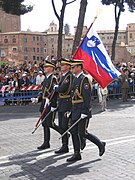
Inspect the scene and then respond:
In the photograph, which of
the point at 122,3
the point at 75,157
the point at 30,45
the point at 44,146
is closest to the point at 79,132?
the point at 75,157

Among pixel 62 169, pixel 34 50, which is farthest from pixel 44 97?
pixel 34 50

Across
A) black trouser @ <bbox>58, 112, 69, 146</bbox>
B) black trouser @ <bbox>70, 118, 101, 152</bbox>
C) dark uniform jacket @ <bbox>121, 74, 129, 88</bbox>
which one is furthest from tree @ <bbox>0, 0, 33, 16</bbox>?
black trouser @ <bbox>70, 118, 101, 152</bbox>

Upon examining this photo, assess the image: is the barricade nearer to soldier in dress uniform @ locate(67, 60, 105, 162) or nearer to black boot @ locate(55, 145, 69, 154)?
black boot @ locate(55, 145, 69, 154)

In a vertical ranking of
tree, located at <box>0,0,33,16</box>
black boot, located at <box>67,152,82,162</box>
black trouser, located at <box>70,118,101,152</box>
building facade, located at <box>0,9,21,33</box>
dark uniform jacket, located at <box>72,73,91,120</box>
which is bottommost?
black boot, located at <box>67,152,82,162</box>

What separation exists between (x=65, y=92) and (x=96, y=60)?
3.82ft

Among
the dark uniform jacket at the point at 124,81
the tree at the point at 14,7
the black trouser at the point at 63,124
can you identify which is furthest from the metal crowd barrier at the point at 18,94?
the tree at the point at 14,7

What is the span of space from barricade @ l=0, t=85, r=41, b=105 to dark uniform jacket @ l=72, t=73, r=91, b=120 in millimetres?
9782

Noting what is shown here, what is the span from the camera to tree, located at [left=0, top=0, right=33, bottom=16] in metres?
24.7

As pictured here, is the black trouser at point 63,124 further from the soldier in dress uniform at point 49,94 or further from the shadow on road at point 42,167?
the shadow on road at point 42,167

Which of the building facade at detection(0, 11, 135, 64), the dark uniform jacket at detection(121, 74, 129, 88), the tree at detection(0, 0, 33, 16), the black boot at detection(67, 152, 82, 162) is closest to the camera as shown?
the black boot at detection(67, 152, 82, 162)

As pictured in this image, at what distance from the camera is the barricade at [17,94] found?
16.2m

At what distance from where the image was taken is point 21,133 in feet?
31.1

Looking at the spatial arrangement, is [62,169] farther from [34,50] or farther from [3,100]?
[34,50]

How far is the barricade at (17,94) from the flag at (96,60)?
868 cm
